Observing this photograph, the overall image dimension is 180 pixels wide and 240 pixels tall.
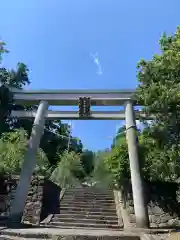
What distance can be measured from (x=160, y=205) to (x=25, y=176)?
540 centimetres

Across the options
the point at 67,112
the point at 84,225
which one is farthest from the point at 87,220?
the point at 67,112

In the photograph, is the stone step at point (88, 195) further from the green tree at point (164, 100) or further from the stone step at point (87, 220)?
the green tree at point (164, 100)

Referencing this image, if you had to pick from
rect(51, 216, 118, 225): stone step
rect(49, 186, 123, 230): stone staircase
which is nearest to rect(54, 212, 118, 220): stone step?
rect(49, 186, 123, 230): stone staircase

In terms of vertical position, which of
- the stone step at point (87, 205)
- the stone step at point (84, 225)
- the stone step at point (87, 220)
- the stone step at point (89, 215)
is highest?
the stone step at point (87, 205)

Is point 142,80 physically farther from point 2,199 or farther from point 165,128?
point 2,199

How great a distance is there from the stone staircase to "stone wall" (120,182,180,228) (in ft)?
2.60

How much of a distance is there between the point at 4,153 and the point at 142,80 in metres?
6.60

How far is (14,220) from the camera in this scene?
10.0 meters

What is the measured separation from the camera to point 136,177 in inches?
430

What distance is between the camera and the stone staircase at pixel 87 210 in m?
9.58

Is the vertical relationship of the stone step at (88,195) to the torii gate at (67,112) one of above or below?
below

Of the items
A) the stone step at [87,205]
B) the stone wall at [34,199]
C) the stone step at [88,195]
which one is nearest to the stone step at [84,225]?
the stone wall at [34,199]

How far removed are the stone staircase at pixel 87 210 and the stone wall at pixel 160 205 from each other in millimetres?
793

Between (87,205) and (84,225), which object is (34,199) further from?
(84,225)
